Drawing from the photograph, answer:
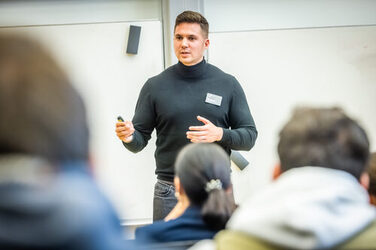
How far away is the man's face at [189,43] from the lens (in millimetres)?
2357

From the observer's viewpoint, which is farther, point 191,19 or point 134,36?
point 134,36

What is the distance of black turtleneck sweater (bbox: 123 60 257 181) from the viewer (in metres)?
2.26

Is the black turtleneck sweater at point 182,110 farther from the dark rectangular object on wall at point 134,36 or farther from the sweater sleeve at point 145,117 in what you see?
the dark rectangular object on wall at point 134,36

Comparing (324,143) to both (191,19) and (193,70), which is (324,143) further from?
(191,19)

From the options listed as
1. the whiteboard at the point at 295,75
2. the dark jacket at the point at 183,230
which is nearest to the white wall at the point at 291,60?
the whiteboard at the point at 295,75

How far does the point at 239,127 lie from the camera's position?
2.29 metres

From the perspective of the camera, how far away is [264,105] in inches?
130

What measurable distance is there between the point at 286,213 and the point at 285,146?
24 centimetres

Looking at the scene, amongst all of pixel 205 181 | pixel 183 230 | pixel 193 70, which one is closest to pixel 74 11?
pixel 193 70

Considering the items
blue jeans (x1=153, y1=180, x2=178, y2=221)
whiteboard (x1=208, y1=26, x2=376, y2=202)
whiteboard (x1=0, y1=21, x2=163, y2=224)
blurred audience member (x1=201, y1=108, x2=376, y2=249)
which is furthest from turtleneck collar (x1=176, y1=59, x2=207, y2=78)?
blurred audience member (x1=201, y1=108, x2=376, y2=249)

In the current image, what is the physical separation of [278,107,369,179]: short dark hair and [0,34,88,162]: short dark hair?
0.51 metres

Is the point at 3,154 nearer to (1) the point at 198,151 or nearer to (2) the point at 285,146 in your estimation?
(2) the point at 285,146

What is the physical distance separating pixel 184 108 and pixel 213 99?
162mm

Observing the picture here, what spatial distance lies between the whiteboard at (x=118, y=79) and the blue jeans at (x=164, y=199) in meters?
0.86
